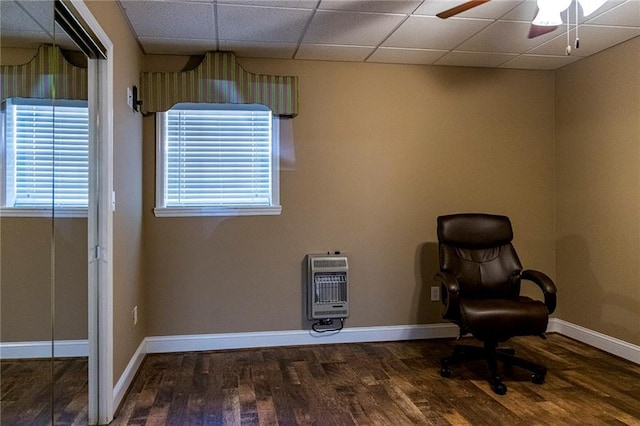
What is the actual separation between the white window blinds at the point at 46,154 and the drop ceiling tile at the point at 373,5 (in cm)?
144

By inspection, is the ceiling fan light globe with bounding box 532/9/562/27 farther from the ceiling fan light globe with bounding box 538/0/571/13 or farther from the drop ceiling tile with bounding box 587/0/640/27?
the drop ceiling tile with bounding box 587/0/640/27

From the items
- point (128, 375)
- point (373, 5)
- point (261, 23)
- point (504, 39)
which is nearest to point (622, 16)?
point (504, 39)

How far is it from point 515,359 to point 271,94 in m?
2.53

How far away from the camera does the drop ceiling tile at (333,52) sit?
337 centimetres

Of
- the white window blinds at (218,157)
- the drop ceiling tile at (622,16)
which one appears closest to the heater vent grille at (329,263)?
the white window blinds at (218,157)

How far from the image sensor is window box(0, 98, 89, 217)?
1580 mm

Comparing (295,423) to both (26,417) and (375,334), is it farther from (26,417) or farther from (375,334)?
(375,334)

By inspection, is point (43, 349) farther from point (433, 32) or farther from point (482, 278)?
point (433, 32)

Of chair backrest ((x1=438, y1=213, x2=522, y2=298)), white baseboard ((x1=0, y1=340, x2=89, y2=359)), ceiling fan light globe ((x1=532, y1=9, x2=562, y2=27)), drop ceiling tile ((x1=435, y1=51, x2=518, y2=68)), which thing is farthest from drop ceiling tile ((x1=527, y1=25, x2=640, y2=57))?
white baseboard ((x1=0, y1=340, x2=89, y2=359))

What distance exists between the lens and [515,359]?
2984 millimetres

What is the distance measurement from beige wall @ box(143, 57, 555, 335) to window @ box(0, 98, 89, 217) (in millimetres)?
1265

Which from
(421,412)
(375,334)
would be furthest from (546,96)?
(421,412)

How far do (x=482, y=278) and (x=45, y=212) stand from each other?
8.91 feet

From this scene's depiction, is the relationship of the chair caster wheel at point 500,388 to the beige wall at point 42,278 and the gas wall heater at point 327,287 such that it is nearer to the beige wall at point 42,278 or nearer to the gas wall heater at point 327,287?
the gas wall heater at point 327,287
